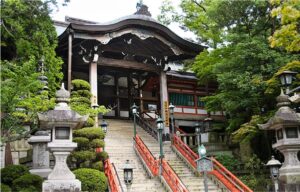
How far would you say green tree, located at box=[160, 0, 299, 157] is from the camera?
655 inches

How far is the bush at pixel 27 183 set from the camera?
1095 centimetres

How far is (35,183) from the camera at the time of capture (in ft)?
36.9

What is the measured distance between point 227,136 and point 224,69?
4150 millimetres

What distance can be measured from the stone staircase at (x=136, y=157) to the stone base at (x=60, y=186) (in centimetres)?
440

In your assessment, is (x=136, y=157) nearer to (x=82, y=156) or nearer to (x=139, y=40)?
(x=82, y=156)

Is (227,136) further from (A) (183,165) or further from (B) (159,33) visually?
(B) (159,33)

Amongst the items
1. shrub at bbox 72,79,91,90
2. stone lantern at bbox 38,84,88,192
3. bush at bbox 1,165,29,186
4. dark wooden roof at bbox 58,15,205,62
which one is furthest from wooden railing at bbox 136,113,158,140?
stone lantern at bbox 38,84,88,192

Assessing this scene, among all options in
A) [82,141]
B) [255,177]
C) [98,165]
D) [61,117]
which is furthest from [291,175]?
[255,177]

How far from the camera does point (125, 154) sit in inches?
700

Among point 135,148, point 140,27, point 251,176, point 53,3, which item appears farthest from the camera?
point 140,27

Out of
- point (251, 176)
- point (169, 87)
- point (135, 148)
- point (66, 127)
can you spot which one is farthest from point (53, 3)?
point (169, 87)

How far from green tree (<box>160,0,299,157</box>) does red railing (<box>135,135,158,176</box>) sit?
3756mm

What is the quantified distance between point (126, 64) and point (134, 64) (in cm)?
51

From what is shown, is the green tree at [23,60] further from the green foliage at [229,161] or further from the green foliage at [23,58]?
the green foliage at [229,161]
